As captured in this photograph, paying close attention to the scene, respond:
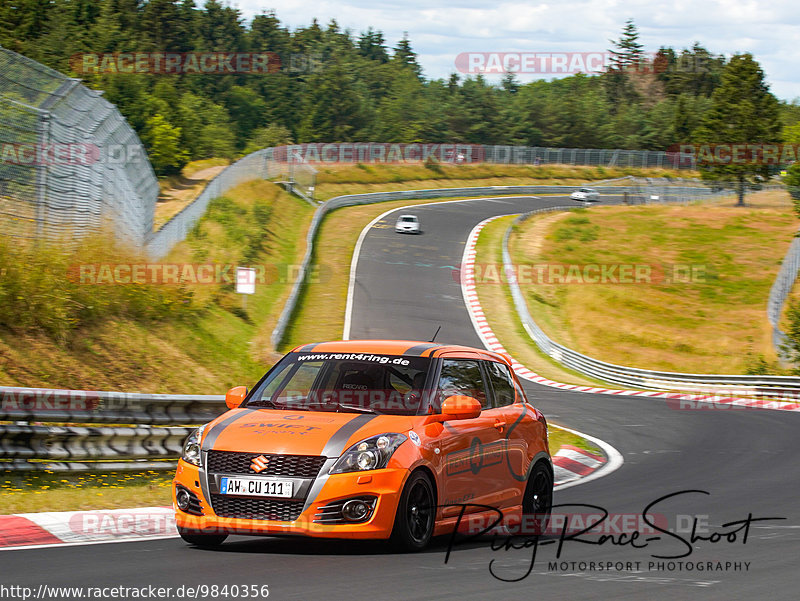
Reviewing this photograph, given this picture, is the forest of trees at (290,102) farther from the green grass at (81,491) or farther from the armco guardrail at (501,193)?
the green grass at (81,491)

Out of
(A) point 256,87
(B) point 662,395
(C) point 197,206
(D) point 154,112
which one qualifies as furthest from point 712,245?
(A) point 256,87

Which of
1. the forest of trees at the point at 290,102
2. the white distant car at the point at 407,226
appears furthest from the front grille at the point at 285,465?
the forest of trees at the point at 290,102

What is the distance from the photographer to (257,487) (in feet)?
22.8

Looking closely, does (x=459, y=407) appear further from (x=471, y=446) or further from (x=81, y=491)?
(x=81, y=491)

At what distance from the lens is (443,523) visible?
766 cm

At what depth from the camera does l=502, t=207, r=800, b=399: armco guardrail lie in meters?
29.8

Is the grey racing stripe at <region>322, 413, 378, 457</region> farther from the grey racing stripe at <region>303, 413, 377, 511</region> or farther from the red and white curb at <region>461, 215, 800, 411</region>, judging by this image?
the red and white curb at <region>461, 215, 800, 411</region>

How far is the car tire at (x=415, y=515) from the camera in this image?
706 centimetres

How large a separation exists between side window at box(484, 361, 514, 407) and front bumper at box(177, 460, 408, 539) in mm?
2031

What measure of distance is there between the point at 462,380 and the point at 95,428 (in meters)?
3.80

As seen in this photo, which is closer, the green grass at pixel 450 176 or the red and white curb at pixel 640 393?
the red and white curb at pixel 640 393

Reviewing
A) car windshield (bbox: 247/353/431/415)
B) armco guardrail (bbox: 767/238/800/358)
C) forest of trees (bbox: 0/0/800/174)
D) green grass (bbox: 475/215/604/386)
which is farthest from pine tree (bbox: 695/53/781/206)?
car windshield (bbox: 247/353/431/415)

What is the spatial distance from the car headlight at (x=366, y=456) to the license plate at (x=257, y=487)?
35 cm

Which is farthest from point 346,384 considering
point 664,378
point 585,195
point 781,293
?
point 585,195
